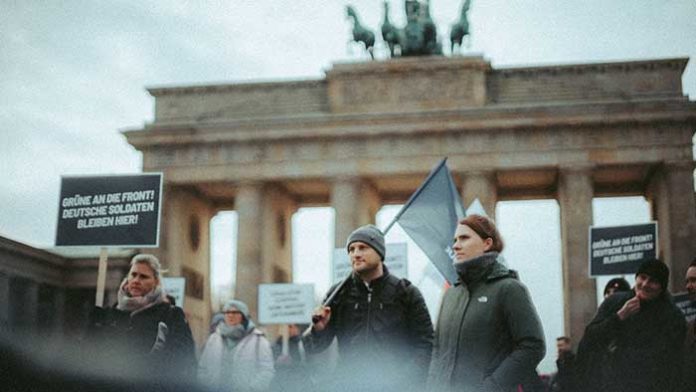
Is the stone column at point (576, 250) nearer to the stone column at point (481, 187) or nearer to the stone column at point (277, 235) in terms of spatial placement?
the stone column at point (481, 187)

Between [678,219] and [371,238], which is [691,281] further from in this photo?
[678,219]

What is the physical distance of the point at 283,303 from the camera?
826 inches

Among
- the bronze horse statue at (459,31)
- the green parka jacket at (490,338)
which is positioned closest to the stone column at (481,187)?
the bronze horse statue at (459,31)

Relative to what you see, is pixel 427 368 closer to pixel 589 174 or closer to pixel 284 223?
pixel 589 174

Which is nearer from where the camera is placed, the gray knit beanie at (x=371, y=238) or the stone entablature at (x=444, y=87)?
the gray knit beanie at (x=371, y=238)

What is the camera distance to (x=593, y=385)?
24.8ft

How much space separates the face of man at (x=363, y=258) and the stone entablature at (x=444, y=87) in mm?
32874

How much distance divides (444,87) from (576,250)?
8.18 m

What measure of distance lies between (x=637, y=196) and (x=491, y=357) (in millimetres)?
40433

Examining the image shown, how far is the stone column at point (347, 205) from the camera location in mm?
38062

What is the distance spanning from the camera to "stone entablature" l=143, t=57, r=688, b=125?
38156 mm

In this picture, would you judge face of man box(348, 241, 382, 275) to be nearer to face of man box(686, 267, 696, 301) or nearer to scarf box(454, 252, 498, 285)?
scarf box(454, 252, 498, 285)

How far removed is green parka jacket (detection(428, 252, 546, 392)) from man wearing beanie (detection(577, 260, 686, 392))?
2.04 m

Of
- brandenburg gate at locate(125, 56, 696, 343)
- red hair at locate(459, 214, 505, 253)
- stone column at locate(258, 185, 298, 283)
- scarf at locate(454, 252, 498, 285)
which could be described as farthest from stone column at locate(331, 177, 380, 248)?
scarf at locate(454, 252, 498, 285)
